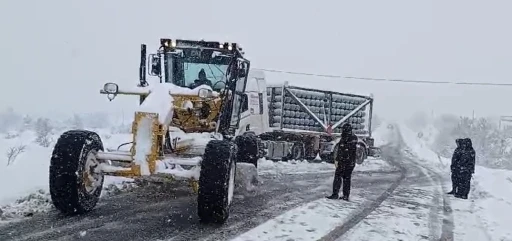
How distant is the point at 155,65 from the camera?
351 inches

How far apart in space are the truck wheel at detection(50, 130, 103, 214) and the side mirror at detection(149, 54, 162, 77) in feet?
6.92

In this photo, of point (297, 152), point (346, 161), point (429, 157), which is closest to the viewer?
point (346, 161)

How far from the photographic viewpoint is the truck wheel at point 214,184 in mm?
6523

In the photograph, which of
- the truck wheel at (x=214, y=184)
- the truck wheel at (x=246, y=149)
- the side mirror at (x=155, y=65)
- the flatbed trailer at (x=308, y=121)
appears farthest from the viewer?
the flatbed trailer at (x=308, y=121)

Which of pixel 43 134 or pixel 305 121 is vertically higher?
pixel 305 121

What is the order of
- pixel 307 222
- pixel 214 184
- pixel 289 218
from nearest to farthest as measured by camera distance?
1. pixel 214 184
2. pixel 307 222
3. pixel 289 218

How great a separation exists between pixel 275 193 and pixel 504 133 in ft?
331

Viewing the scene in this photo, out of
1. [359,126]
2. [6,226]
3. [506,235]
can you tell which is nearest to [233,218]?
[6,226]

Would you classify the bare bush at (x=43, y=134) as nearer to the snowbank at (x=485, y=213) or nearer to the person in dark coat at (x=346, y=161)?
the person in dark coat at (x=346, y=161)

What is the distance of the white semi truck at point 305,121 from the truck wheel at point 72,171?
35.4 feet

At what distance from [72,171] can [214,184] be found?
1827 millimetres

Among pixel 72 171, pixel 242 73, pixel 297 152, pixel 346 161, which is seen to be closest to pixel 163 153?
A: pixel 72 171

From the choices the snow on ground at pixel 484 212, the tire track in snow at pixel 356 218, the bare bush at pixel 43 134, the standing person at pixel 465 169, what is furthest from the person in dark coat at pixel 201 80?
the bare bush at pixel 43 134

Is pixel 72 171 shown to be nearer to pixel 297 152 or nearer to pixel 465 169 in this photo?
pixel 465 169
